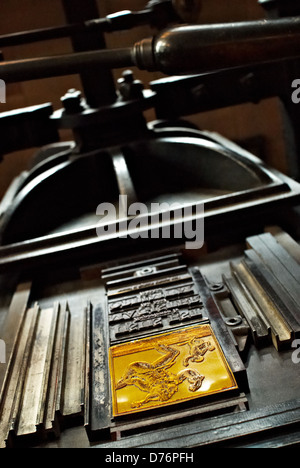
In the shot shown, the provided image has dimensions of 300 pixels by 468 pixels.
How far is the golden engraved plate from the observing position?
90 cm

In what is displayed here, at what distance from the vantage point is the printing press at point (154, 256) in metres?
0.90

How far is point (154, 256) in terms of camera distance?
1.46 m

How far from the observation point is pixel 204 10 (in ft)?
8.46

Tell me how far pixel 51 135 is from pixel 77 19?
18.0 inches

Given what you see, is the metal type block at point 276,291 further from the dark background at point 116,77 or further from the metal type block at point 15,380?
the dark background at point 116,77

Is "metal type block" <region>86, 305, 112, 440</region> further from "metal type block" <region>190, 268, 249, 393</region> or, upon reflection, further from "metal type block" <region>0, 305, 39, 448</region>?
"metal type block" <region>190, 268, 249, 393</region>

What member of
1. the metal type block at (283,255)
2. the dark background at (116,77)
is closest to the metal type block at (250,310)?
the metal type block at (283,255)

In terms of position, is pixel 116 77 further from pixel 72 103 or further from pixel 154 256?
pixel 154 256

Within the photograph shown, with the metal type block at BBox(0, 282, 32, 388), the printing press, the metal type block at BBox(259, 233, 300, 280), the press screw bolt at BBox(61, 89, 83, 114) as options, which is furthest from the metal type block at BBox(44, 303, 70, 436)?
the press screw bolt at BBox(61, 89, 83, 114)

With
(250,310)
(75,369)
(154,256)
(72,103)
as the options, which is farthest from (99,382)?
(72,103)

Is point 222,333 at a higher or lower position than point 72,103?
lower

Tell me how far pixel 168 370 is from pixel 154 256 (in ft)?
1.77
